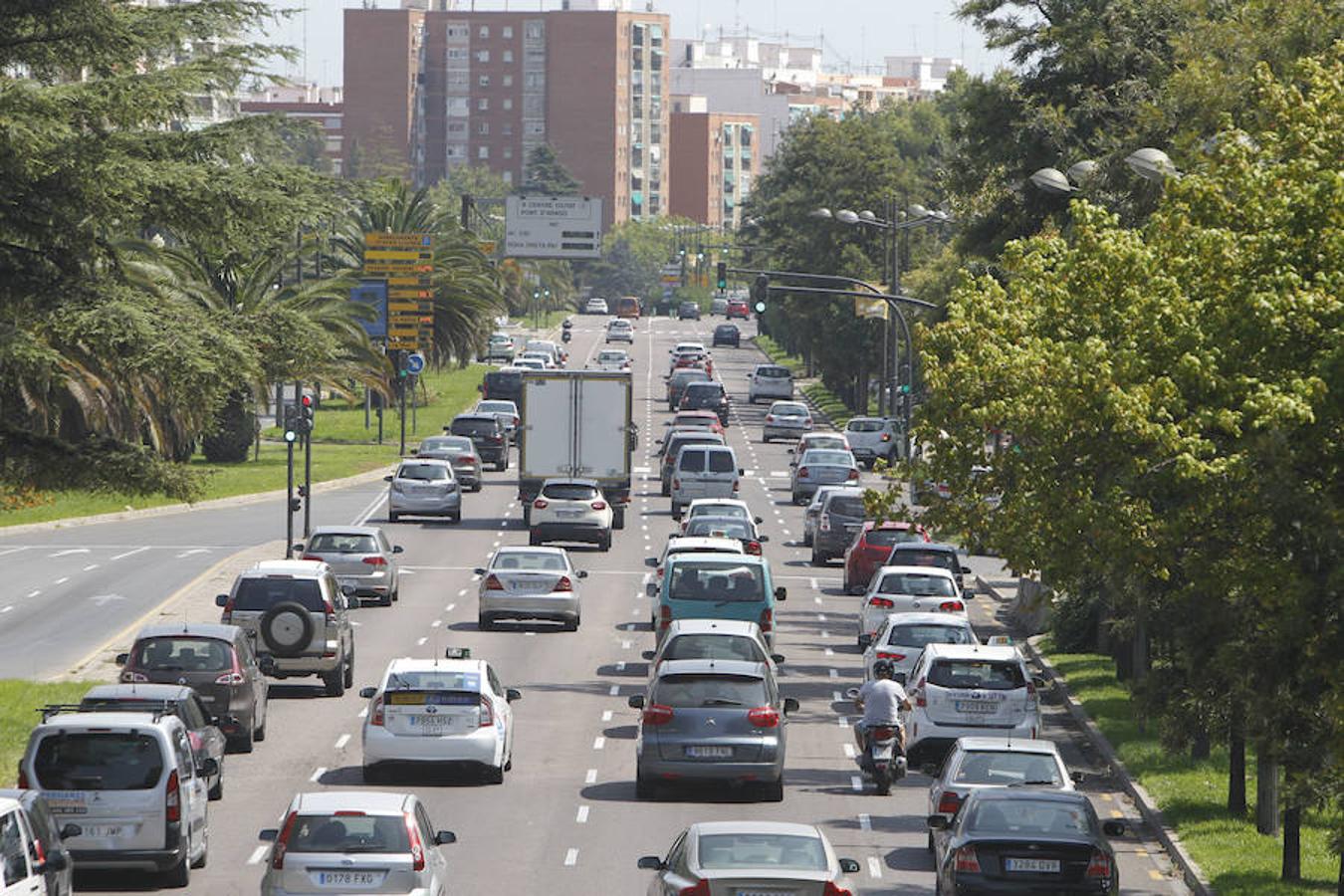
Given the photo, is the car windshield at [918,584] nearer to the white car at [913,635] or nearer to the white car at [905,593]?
the white car at [905,593]

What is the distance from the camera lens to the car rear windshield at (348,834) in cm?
1859

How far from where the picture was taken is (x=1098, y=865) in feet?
65.0

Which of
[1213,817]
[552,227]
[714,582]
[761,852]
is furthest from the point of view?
[552,227]

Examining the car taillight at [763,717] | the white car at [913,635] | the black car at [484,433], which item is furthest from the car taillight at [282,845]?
the black car at [484,433]

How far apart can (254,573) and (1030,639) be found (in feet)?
51.7

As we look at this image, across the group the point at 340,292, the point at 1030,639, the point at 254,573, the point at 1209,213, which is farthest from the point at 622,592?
the point at 340,292

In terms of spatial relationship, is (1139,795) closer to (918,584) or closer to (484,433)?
(918,584)

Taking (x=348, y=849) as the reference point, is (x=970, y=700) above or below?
below

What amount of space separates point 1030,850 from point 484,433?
59720 mm

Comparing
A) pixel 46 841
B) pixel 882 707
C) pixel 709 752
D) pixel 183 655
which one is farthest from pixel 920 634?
pixel 46 841

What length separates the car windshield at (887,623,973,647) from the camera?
3291cm

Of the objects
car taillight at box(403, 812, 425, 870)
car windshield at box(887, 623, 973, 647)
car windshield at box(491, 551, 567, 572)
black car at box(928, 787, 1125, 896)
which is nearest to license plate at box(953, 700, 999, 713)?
car windshield at box(887, 623, 973, 647)

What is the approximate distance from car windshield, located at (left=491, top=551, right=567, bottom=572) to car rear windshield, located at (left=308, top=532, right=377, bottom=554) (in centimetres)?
397

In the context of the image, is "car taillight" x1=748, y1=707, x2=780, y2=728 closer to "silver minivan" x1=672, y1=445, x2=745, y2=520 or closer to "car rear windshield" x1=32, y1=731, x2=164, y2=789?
"car rear windshield" x1=32, y1=731, x2=164, y2=789
